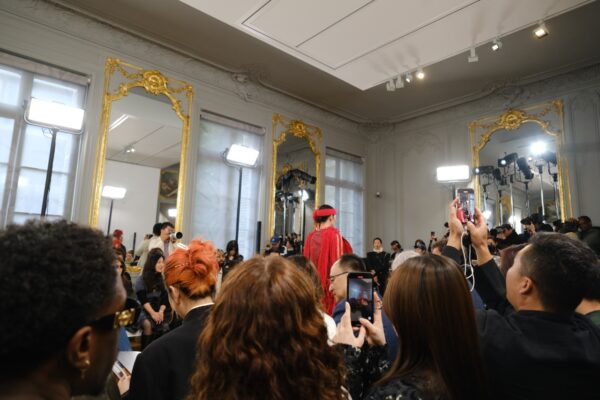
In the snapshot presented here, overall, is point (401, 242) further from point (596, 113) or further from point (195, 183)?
point (195, 183)

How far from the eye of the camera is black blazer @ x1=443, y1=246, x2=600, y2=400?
3.10 ft

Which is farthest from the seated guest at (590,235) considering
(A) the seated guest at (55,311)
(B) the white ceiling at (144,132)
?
(B) the white ceiling at (144,132)

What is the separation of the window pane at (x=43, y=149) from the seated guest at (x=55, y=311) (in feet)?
14.8

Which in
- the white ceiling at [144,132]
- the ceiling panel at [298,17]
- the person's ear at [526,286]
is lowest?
the person's ear at [526,286]

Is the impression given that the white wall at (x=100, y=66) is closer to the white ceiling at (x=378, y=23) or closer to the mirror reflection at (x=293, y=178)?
the mirror reflection at (x=293, y=178)

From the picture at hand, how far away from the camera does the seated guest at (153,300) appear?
329 centimetres

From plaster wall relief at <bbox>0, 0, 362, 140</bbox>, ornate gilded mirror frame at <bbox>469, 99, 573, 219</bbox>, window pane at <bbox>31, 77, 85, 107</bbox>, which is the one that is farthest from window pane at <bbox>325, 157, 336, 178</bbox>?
window pane at <bbox>31, 77, 85, 107</bbox>

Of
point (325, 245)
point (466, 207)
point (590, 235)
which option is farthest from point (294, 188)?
point (466, 207)

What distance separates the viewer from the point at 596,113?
5.69 meters

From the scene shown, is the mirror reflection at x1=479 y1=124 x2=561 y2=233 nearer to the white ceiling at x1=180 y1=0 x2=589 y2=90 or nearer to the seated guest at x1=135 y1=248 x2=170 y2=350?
the white ceiling at x1=180 y1=0 x2=589 y2=90

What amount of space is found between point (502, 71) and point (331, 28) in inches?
133

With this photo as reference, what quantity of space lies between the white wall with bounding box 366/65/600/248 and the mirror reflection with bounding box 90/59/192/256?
4370 mm

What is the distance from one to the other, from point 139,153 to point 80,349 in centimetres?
500

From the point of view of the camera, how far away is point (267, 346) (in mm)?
719
